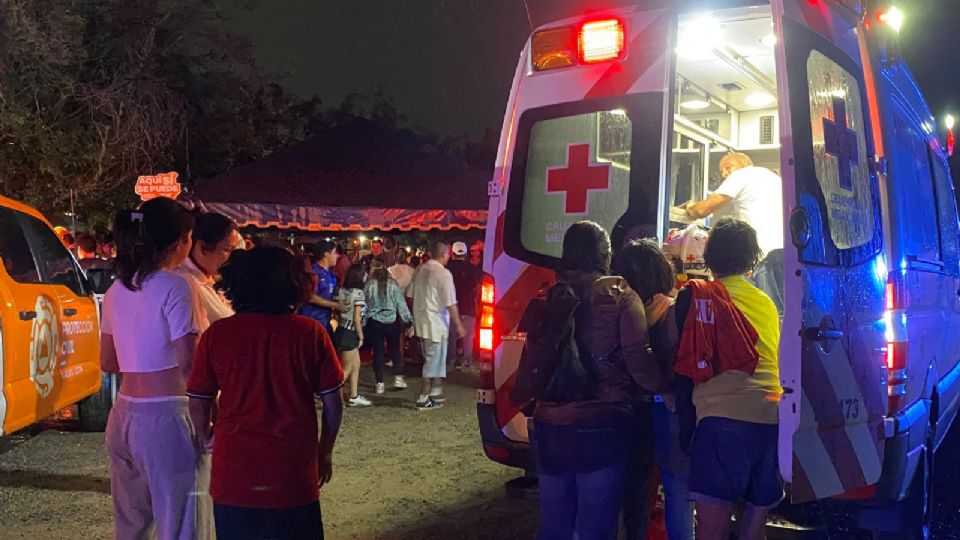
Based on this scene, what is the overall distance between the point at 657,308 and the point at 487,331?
1.32 m

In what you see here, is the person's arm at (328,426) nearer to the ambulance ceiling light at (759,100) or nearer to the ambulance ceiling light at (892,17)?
the ambulance ceiling light at (892,17)

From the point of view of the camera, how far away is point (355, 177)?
1409 cm

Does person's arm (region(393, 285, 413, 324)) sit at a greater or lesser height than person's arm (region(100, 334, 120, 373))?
lesser

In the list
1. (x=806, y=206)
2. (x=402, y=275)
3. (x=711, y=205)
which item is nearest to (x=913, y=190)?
(x=711, y=205)

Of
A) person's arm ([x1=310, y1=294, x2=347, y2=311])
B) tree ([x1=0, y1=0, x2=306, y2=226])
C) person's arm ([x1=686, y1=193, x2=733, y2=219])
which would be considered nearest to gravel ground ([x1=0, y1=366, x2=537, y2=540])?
person's arm ([x1=310, y1=294, x2=347, y2=311])

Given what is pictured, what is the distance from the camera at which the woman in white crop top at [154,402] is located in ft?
10.2

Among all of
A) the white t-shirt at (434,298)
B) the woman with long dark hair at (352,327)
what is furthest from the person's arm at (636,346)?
the white t-shirt at (434,298)

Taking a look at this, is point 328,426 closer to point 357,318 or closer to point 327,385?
point 327,385

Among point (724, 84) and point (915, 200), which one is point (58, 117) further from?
point (915, 200)

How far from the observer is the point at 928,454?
15.4 feet

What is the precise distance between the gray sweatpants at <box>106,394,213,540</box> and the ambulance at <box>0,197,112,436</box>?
2.77 metres

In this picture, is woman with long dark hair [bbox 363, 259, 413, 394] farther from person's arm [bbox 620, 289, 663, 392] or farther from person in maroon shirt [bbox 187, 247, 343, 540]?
person in maroon shirt [bbox 187, 247, 343, 540]

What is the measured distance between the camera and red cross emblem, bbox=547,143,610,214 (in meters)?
4.47

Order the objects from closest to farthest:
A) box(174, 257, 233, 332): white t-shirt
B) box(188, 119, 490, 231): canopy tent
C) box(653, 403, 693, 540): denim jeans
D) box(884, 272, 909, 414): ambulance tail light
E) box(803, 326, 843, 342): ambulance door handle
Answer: box(803, 326, 843, 342): ambulance door handle < box(174, 257, 233, 332): white t-shirt < box(653, 403, 693, 540): denim jeans < box(884, 272, 909, 414): ambulance tail light < box(188, 119, 490, 231): canopy tent
